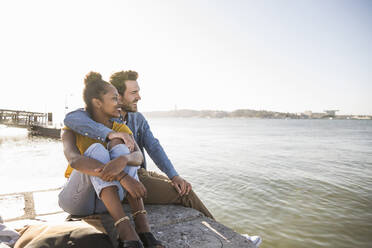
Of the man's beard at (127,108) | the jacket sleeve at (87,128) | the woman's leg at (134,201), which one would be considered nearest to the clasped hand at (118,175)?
the woman's leg at (134,201)

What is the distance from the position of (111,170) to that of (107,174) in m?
0.04

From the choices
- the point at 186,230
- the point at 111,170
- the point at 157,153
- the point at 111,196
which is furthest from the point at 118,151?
the point at 157,153

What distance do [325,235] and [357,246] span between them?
2.05ft

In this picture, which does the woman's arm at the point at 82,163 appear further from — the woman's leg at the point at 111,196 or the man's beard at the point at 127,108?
the man's beard at the point at 127,108

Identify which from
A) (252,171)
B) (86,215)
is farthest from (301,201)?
(86,215)

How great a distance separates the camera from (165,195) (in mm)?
2758

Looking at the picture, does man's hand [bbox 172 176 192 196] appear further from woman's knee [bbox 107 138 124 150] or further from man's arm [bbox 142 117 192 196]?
woman's knee [bbox 107 138 124 150]

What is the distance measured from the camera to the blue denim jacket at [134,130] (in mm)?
2090

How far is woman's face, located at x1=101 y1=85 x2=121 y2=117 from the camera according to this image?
7.38 feet

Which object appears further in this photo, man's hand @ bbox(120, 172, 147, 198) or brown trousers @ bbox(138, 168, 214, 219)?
brown trousers @ bbox(138, 168, 214, 219)

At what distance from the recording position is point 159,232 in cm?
215

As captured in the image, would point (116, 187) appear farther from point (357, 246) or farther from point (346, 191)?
point (346, 191)

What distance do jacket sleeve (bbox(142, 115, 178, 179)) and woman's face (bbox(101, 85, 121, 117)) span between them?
783mm

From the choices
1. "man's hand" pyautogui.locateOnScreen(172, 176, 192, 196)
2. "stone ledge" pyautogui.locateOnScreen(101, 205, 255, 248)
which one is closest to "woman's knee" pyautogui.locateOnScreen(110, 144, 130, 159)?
"stone ledge" pyautogui.locateOnScreen(101, 205, 255, 248)
